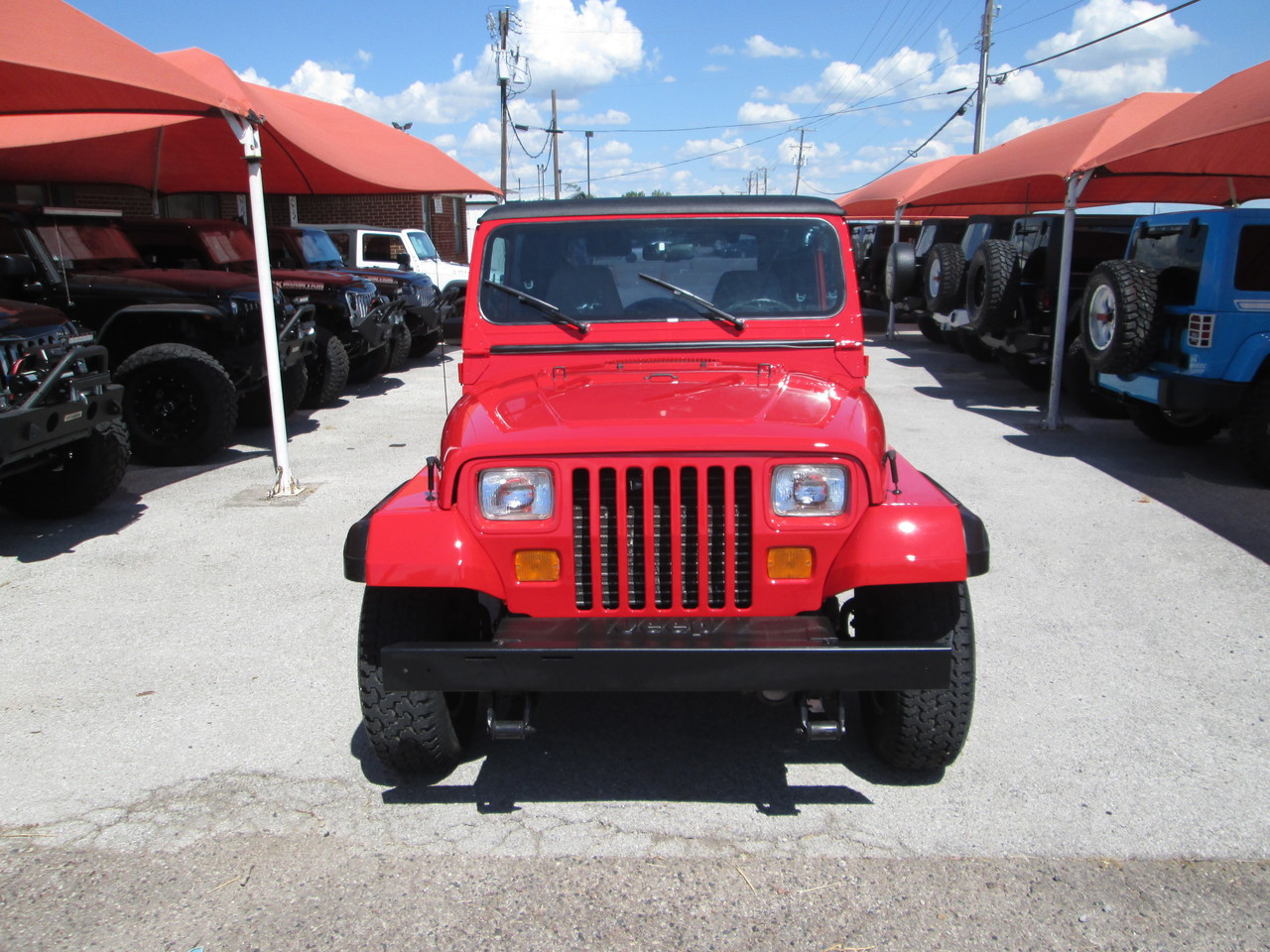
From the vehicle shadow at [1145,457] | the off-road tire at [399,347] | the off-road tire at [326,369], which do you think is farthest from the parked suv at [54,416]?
the vehicle shadow at [1145,457]

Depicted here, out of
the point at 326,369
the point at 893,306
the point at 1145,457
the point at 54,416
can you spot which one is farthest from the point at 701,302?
the point at 893,306

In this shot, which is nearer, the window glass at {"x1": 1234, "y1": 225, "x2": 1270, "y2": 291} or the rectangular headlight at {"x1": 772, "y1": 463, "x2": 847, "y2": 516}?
the rectangular headlight at {"x1": 772, "y1": 463, "x2": 847, "y2": 516}

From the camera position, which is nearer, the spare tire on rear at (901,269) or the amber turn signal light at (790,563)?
the amber turn signal light at (790,563)

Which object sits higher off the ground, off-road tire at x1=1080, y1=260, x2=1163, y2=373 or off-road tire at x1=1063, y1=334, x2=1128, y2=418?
off-road tire at x1=1080, y1=260, x2=1163, y2=373

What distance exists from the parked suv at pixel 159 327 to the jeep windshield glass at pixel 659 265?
4597 millimetres

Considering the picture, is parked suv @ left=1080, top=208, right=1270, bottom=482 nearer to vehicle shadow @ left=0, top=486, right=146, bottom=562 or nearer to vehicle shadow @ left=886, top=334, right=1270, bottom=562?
vehicle shadow @ left=886, top=334, right=1270, bottom=562

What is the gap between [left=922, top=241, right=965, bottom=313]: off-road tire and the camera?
1221 centimetres

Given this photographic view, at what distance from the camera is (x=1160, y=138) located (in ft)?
24.6

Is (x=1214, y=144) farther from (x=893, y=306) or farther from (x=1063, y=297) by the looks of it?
(x=893, y=306)

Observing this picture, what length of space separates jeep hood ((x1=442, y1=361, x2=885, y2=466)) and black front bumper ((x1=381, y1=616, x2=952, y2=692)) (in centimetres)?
51

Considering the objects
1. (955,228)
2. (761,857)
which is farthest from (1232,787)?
(955,228)

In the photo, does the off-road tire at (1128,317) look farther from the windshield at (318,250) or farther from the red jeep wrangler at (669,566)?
the windshield at (318,250)

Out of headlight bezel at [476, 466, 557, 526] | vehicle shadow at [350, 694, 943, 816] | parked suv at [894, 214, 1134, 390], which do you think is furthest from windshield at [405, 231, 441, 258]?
headlight bezel at [476, 466, 557, 526]

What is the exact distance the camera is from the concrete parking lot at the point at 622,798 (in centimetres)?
256
